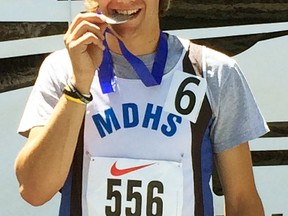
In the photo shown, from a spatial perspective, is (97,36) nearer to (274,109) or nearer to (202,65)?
(202,65)

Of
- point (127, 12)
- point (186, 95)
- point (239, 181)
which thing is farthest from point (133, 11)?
point (239, 181)

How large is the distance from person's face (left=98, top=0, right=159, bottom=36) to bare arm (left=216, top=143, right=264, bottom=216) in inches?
13.9

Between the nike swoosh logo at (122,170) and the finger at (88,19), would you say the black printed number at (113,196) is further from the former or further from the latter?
the finger at (88,19)

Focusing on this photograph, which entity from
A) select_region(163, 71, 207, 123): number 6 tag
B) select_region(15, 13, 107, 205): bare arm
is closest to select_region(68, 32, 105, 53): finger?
select_region(15, 13, 107, 205): bare arm

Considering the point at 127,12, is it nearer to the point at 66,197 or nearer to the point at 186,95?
the point at 186,95

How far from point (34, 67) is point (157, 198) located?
48.5 inches

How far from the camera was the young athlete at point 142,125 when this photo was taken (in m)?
1.56

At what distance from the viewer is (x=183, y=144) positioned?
1.58 m

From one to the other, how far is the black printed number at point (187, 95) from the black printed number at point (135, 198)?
18cm

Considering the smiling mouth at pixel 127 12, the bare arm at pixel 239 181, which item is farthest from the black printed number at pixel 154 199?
the smiling mouth at pixel 127 12

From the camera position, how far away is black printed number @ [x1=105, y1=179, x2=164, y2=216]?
159 cm

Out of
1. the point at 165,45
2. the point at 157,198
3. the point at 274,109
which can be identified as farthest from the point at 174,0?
the point at 157,198

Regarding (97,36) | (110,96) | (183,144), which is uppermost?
(97,36)

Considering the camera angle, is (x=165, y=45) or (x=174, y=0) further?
(x=174, y=0)
